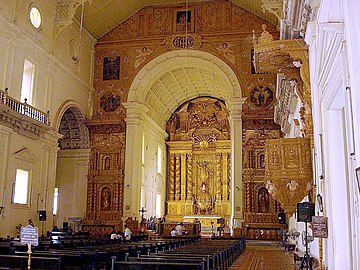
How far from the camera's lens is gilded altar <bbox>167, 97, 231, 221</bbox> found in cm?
3048

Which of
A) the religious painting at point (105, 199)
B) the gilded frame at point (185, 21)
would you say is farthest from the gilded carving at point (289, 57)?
the religious painting at point (105, 199)

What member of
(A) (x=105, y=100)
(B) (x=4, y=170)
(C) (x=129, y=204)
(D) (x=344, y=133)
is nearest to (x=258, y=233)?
(C) (x=129, y=204)

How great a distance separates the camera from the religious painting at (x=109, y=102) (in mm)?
24047

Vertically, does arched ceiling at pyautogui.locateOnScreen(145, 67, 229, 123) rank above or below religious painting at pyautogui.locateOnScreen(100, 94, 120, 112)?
above

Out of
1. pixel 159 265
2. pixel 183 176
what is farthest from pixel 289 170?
pixel 183 176

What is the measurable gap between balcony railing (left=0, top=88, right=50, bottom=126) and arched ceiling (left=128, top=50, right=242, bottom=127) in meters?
6.06

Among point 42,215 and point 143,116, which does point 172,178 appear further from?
point 42,215

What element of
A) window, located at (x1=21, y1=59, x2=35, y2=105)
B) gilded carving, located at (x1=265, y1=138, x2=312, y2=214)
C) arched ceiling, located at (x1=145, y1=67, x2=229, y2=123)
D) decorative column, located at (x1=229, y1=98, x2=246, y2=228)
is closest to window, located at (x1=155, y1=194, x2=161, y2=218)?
arched ceiling, located at (x1=145, y1=67, x2=229, y2=123)

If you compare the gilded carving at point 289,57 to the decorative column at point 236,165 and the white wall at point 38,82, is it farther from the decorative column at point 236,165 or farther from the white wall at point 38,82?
the decorative column at point 236,165

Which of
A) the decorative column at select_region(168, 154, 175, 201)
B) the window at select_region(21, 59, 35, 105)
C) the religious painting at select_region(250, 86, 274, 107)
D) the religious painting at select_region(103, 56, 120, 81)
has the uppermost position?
the religious painting at select_region(103, 56, 120, 81)

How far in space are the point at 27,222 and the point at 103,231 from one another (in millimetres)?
5786

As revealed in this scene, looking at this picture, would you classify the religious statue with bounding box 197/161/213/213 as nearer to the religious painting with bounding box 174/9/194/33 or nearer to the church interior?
the church interior

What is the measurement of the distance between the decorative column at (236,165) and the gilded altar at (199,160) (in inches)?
307

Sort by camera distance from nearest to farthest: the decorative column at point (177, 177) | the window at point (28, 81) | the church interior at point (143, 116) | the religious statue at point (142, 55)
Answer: the church interior at point (143, 116)
the window at point (28, 81)
the religious statue at point (142, 55)
the decorative column at point (177, 177)
